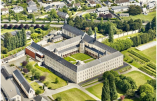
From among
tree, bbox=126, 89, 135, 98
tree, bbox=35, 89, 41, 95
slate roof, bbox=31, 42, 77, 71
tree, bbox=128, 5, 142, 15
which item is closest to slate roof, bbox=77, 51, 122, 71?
slate roof, bbox=31, 42, 77, 71

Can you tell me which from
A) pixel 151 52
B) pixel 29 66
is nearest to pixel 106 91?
pixel 29 66

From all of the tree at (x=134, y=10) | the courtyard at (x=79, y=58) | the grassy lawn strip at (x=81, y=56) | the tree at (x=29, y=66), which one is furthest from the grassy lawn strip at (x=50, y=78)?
the tree at (x=134, y=10)

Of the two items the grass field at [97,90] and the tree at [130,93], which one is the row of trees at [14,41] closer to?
the grass field at [97,90]

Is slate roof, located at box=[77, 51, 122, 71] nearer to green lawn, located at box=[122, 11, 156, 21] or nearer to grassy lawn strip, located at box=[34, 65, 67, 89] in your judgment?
grassy lawn strip, located at box=[34, 65, 67, 89]

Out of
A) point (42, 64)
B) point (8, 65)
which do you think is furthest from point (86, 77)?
point (8, 65)

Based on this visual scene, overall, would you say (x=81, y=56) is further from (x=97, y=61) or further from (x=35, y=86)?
(x=35, y=86)
